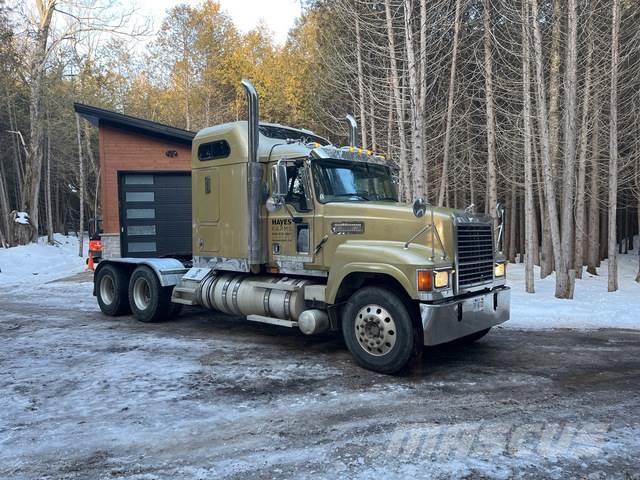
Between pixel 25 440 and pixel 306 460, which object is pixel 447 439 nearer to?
pixel 306 460

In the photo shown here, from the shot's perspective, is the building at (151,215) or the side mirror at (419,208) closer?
the side mirror at (419,208)

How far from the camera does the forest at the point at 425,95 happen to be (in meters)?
11.4

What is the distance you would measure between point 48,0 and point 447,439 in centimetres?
2804

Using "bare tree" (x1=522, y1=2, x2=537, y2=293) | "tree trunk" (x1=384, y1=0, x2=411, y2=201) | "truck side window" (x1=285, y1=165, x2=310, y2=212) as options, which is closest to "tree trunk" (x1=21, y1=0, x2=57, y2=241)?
"tree trunk" (x1=384, y1=0, x2=411, y2=201)

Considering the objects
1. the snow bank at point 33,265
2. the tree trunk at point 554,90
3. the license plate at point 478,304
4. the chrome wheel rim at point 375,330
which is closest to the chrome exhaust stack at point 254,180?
the chrome wheel rim at point 375,330

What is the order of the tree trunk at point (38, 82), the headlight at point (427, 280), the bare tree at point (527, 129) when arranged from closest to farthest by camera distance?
1. the headlight at point (427, 280)
2. the bare tree at point (527, 129)
3. the tree trunk at point (38, 82)

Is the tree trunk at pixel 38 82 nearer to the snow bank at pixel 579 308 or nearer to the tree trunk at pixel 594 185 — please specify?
the snow bank at pixel 579 308

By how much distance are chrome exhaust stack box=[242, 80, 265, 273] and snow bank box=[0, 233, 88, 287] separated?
38.1ft

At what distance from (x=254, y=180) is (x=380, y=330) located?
112 inches

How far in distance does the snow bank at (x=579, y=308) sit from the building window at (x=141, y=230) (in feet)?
22.1

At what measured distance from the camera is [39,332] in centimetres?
807

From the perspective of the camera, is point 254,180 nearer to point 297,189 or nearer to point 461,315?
point 297,189

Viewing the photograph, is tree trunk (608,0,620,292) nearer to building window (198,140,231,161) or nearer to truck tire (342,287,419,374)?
truck tire (342,287,419,374)

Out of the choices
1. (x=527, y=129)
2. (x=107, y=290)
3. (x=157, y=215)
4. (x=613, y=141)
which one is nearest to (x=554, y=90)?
(x=527, y=129)
